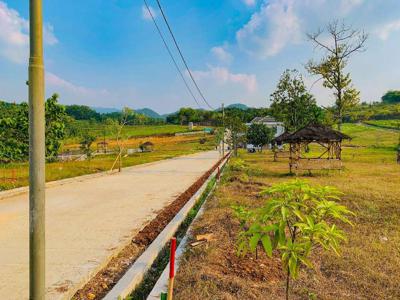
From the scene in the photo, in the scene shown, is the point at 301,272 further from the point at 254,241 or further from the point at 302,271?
the point at 254,241

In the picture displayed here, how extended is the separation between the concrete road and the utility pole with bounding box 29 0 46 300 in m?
1.53

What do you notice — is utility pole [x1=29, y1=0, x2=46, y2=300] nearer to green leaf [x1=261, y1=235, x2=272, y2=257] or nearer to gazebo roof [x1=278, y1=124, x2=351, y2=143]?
green leaf [x1=261, y1=235, x2=272, y2=257]

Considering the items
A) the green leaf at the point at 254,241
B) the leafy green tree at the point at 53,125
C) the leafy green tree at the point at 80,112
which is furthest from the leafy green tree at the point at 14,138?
the leafy green tree at the point at 80,112

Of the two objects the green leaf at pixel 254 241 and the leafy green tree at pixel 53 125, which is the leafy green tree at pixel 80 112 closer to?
the leafy green tree at pixel 53 125

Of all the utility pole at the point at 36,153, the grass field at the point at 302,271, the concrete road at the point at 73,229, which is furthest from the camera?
the concrete road at the point at 73,229

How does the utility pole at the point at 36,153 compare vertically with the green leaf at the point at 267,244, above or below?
above

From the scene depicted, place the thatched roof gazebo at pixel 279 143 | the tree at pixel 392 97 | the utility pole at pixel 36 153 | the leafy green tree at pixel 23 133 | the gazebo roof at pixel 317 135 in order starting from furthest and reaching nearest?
the tree at pixel 392 97, the leafy green tree at pixel 23 133, the thatched roof gazebo at pixel 279 143, the gazebo roof at pixel 317 135, the utility pole at pixel 36 153

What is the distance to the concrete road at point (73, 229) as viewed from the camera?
4463mm

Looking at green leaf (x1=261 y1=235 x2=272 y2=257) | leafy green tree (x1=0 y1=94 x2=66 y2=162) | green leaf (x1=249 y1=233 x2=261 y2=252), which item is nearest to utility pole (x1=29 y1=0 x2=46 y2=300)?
green leaf (x1=249 y1=233 x2=261 y2=252)

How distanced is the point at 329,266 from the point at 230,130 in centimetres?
4235

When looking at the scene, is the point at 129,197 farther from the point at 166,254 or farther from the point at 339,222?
the point at 339,222

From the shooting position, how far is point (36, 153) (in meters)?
2.53

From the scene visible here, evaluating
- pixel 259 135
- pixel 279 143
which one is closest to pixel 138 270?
pixel 279 143

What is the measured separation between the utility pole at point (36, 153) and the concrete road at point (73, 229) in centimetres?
153
